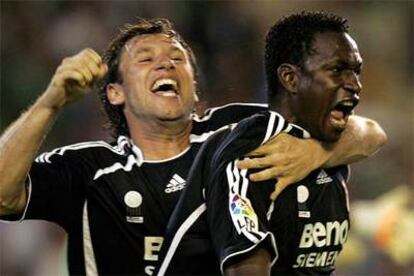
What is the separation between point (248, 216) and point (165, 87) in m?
0.78

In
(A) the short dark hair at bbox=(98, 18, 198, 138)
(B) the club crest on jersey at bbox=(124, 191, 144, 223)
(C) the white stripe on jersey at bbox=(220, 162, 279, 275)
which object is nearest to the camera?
(C) the white stripe on jersey at bbox=(220, 162, 279, 275)

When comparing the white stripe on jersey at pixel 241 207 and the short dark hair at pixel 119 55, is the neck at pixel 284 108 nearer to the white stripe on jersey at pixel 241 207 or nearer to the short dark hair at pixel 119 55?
the white stripe on jersey at pixel 241 207

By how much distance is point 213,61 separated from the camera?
5.93 m

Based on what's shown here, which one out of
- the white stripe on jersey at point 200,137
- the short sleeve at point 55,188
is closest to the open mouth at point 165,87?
the white stripe on jersey at point 200,137

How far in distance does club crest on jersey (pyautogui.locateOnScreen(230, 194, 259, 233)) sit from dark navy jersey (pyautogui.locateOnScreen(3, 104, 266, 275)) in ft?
1.84

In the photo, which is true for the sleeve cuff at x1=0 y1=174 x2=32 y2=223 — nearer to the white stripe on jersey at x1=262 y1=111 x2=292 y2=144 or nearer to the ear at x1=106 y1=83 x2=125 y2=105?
the ear at x1=106 y1=83 x2=125 y2=105

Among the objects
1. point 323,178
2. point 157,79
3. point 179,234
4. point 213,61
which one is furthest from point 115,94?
point 213,61

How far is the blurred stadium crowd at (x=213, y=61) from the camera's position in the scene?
17.2ft

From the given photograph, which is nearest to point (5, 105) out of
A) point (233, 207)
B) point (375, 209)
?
point (375, 209)

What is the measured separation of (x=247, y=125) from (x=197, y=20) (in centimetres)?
348

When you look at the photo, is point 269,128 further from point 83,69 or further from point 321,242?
point 83,69

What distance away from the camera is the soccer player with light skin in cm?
292

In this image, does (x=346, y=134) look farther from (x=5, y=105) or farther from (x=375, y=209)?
(x=5, y=105)

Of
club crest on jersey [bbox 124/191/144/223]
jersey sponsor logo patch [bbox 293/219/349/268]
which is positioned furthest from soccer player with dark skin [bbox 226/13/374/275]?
club crest on jersey [bbox 124/191/144/223]
